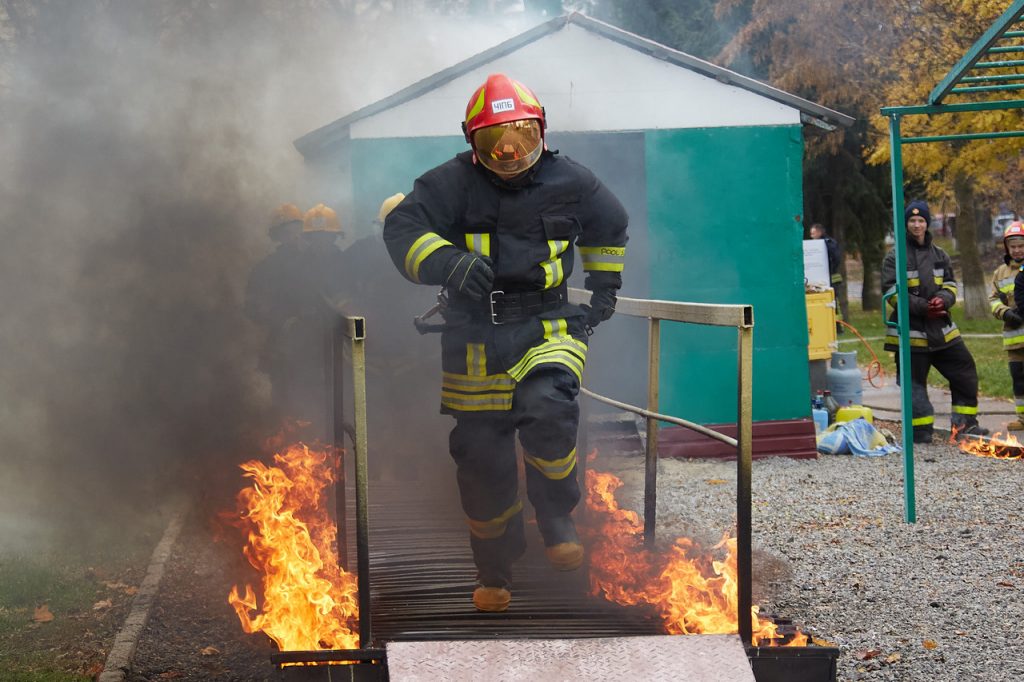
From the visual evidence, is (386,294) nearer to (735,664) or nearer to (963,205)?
(735,664)

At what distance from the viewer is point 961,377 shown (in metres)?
10.6

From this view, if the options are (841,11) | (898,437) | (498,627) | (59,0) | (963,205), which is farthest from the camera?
(963,205)

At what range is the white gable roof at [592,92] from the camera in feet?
33.1

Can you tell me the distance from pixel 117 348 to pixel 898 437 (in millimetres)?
7582

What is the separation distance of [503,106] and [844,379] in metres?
8.67

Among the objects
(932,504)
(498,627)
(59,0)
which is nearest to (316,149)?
(59,0)

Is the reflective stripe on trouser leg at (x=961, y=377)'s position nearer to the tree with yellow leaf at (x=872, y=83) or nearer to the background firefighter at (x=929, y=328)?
the background firefighter at (x=929, y=328)

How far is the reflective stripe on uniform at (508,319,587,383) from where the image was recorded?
14.6 feet

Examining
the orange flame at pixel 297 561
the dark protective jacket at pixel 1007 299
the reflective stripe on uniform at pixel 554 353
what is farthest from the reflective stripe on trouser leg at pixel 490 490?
the dark protective jacket at pixel 1007 299

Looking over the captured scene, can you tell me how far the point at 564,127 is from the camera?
1015cm

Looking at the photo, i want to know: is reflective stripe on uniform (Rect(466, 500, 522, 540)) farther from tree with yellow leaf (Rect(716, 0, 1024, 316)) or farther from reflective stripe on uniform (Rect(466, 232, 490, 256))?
tree with yellow leaf (Rect(716, 0, 1024, 316))

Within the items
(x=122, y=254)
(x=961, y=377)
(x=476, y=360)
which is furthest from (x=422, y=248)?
(x=961, y=377)

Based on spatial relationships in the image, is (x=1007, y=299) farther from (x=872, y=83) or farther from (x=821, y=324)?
(x=872, y=83)

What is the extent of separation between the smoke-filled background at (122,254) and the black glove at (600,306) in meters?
4.76
